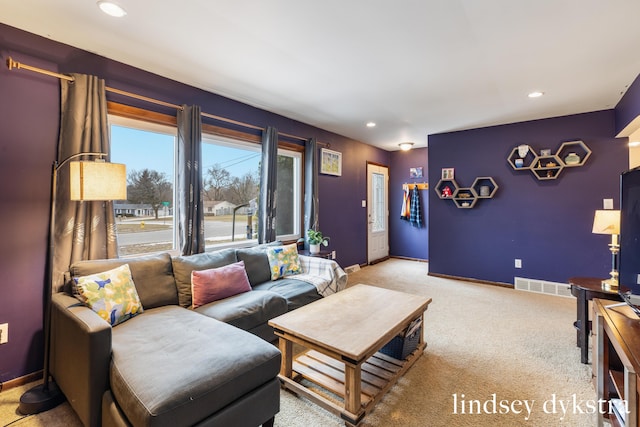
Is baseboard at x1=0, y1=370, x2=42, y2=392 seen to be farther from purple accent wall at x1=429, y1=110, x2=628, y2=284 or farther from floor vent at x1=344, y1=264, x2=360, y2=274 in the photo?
purple accent wall at x1=429, y1=110, x2=628, y2=284

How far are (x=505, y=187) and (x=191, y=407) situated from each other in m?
4.76

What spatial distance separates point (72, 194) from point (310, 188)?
2.84 metres

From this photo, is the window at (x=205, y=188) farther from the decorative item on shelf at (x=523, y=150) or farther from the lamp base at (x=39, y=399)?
the decorative item on shelf at (x=523, y=150)

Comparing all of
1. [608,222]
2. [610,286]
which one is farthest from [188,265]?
[608,222]

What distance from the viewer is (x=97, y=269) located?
2156 mm

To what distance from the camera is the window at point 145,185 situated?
2697 mm

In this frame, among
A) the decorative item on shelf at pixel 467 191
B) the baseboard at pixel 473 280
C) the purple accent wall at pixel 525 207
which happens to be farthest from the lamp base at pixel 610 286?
the decorative item on shelf at pixel 467 191

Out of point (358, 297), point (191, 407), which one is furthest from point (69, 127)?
point (358, 297)

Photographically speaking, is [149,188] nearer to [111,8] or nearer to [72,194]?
[72,194]

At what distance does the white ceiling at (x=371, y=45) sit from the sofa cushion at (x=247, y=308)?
2.01m

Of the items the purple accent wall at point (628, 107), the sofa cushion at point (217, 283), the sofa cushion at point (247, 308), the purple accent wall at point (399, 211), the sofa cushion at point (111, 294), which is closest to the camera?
the sofa cushion at point (111, 294)

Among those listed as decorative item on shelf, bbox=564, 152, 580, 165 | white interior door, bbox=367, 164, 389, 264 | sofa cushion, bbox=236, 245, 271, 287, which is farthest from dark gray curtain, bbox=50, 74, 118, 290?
decorative item on shelf, bbox=564, 152, 580, 165

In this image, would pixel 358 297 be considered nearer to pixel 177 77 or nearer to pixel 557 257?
pixel 177 77

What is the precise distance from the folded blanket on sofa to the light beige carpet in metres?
0.99
